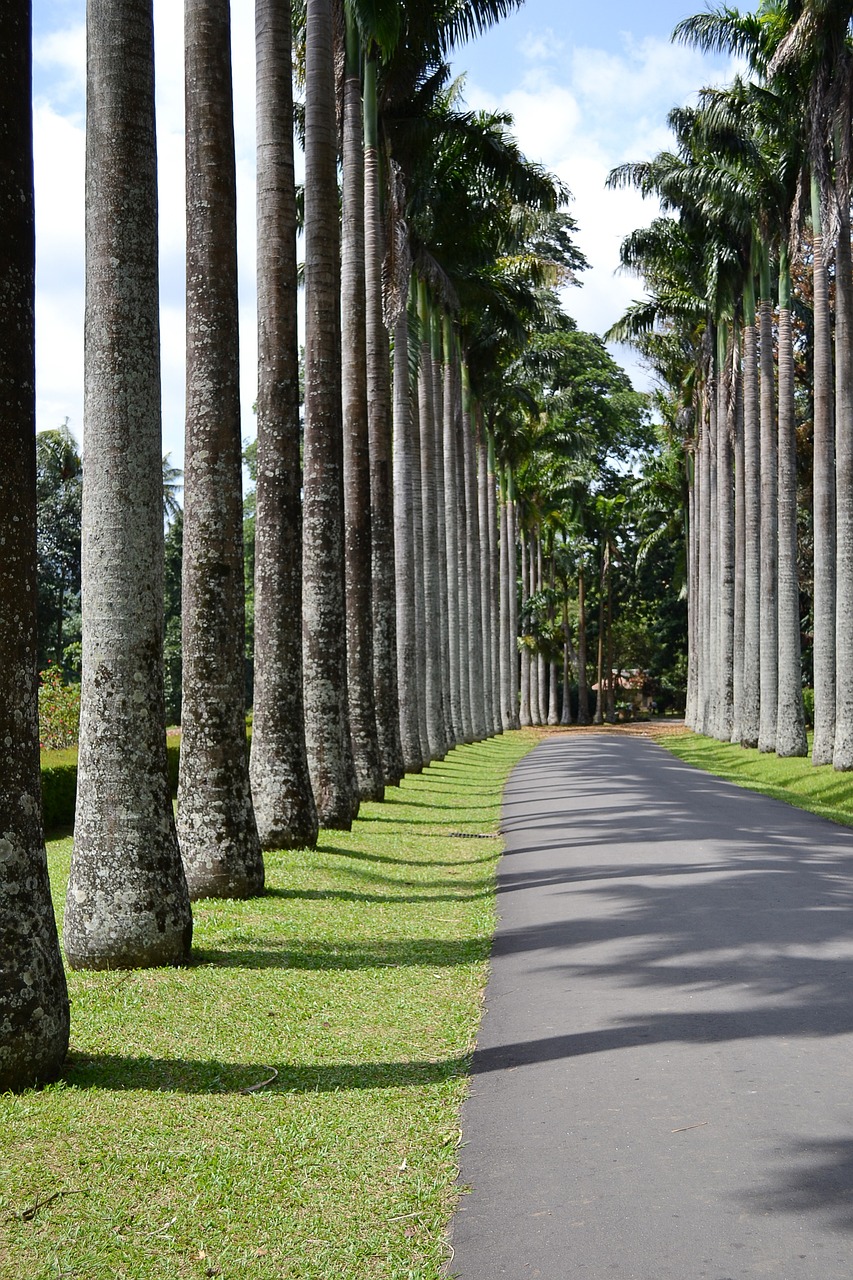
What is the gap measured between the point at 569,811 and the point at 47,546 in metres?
39.4

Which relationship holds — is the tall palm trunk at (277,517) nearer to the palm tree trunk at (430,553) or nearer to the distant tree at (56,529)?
the palm tree trunk at (430,553)

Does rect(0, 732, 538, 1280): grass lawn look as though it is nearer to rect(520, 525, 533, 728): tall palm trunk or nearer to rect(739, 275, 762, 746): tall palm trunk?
rect(739, 275, 762, 746): tall palm trunk

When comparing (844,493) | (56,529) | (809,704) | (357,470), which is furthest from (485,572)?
(357,470)

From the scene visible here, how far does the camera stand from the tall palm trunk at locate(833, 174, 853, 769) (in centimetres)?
2423

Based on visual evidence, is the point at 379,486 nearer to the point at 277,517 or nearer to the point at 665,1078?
the point at 277,517

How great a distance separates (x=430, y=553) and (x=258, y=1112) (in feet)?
84.3

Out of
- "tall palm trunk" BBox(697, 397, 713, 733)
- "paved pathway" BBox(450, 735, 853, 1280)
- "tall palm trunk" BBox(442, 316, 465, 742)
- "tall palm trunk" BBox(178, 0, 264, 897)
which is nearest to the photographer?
"paved pathway" BBox(450, 735, 853, 1280)

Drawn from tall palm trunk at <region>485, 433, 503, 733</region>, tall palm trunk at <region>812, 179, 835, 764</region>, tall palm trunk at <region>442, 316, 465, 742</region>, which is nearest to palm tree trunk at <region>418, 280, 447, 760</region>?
tall palm trunk at <region>442, 316, 465, 742</region>

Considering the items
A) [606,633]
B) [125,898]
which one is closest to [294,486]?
[125,898]

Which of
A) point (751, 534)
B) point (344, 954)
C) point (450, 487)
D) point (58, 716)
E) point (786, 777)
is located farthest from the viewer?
point (450, 487)

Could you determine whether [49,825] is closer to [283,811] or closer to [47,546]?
[283,811]

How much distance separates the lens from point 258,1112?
19.2 ft

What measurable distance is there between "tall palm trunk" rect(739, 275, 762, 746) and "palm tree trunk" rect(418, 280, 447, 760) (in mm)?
9076

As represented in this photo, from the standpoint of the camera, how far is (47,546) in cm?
5369
